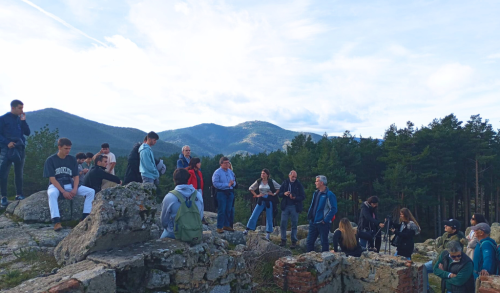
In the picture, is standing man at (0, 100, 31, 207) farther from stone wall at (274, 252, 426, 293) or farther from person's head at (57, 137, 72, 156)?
stone wall at (274, 252, 426, 293)

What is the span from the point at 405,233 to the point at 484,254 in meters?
2.27

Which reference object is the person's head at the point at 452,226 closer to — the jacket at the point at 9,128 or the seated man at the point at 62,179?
the seated man at the point at 62,179

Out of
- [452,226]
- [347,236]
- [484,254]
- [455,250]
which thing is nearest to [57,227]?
[347,236]

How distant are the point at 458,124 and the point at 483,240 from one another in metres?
36.0

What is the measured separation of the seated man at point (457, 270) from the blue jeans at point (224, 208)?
16.3ft

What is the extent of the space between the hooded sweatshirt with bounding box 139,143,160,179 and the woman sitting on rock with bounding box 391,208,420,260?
6122 millimetres

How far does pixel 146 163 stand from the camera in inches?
286

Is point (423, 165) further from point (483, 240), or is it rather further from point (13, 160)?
point (13, 160)

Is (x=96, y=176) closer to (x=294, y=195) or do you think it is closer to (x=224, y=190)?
(x=224, y=190)

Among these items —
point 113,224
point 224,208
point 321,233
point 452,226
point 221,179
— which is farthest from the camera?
point 224,208

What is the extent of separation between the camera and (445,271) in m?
5.79

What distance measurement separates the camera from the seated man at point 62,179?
609 cm

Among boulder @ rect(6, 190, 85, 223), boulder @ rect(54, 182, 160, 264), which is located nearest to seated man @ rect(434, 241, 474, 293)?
boulder @ rect(54, 182, 160, 264)

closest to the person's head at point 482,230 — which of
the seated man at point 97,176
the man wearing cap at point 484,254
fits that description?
the man wearing cap at point 484,254
